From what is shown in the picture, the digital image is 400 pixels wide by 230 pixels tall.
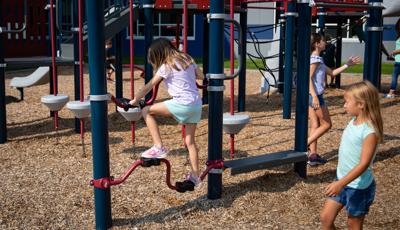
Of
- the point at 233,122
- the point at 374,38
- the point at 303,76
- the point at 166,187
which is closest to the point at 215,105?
the point at 233,122

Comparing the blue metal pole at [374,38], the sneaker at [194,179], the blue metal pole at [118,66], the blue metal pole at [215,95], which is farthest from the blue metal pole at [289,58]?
the sneaker at [194,179]

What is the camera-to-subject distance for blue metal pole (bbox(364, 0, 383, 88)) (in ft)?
17.4

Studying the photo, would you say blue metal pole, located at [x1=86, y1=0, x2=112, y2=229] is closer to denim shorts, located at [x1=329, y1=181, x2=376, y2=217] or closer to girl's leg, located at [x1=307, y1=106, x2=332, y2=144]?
denim shorts, located at [x1=329, y1=181, x2=376, y2=217]

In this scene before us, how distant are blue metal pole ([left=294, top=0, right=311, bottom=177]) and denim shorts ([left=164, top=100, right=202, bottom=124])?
1053 mm

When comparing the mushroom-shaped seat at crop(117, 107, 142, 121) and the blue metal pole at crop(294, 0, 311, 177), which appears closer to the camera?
the blue metal pole at crop(294, 0, 311, 177)

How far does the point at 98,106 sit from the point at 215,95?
935mm

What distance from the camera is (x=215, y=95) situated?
374cm

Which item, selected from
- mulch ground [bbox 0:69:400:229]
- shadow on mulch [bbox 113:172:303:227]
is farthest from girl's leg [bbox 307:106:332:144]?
shadow on mulch [bbox 113:172:303:227]

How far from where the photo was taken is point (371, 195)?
2.82m

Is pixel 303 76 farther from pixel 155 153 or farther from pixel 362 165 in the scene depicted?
pixel 362 165

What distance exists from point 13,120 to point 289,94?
4.01 metres

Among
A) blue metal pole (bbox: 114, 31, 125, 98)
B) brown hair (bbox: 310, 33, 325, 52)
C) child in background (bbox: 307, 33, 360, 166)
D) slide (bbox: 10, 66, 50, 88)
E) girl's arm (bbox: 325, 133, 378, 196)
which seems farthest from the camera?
slide (bbox: 10, 66, 50, 88)

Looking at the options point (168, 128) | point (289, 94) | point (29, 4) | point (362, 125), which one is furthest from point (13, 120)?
point (29, 4)

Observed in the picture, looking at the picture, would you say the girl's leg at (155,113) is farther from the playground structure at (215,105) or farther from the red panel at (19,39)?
the red panel at (19,39)
